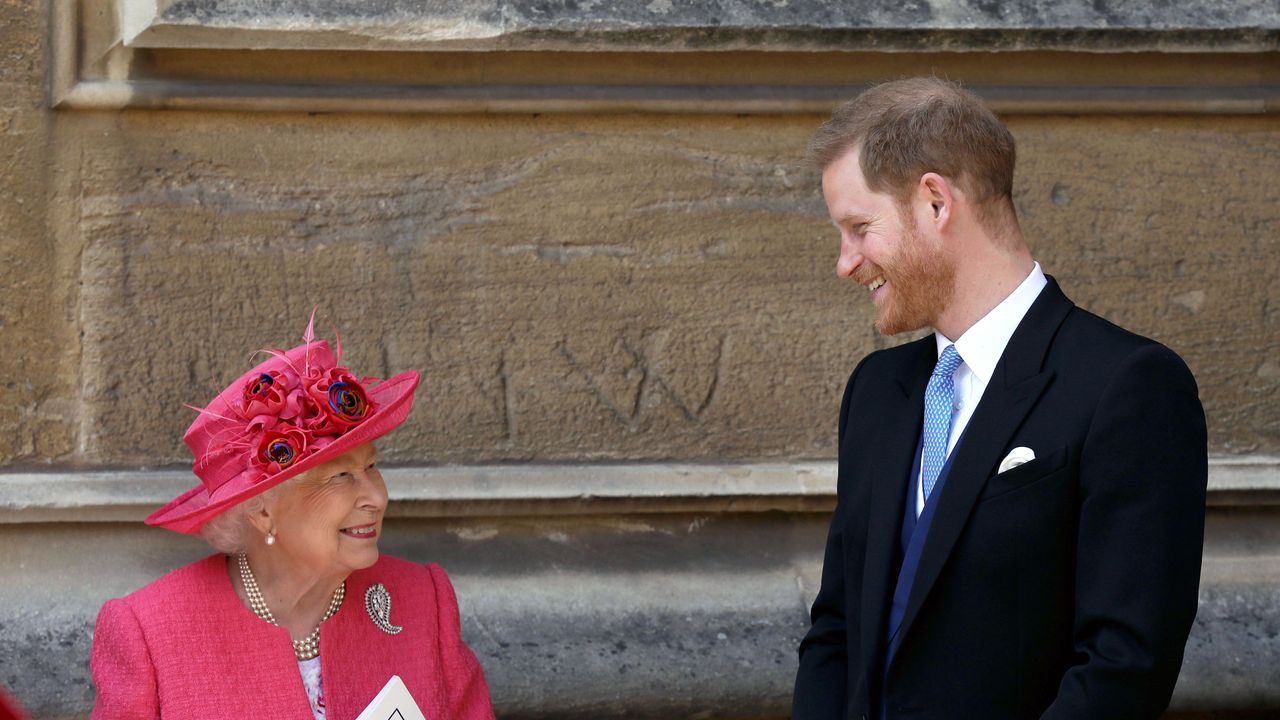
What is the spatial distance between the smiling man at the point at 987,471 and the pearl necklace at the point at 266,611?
83 cm

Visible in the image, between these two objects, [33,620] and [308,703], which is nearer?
[308,703]

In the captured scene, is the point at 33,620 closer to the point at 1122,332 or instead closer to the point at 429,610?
the point at 429,610

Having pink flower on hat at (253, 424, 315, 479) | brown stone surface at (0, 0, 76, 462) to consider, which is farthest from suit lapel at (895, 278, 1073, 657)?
brown stone surface at (0, 0, 76, 462)

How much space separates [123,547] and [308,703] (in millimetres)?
1002

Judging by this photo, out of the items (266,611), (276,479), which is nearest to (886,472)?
(276,479)

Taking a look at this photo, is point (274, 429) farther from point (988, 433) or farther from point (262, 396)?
point (988, 433)

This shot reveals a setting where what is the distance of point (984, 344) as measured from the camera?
212 cm

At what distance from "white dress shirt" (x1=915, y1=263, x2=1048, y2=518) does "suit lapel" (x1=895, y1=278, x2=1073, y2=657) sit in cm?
4

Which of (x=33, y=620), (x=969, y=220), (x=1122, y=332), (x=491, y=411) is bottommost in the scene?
(x=33, y=620)

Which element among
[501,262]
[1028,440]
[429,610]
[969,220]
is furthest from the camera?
[501,262]

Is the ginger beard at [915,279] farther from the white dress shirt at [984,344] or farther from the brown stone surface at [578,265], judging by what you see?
the brown stone surface at [578,265]

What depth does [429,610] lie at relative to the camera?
2.56 m

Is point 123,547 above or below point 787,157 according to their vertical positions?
below

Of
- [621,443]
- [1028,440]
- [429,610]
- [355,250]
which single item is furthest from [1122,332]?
[355,250]
